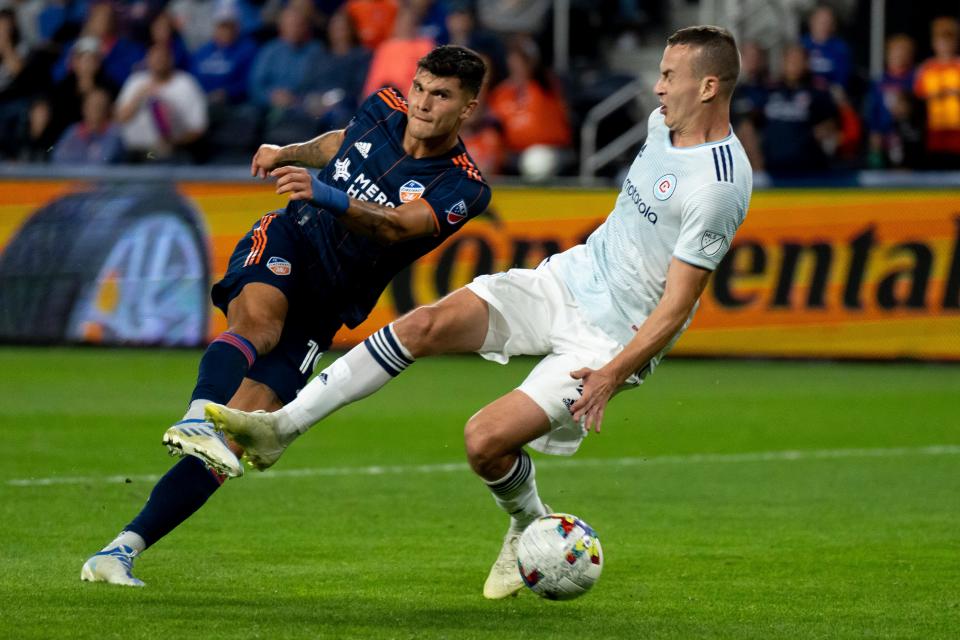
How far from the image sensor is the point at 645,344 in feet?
19.9

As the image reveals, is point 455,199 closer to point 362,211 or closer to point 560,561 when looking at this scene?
point 362,211

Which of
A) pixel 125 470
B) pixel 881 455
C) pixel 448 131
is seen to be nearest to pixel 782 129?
pixel 881 455

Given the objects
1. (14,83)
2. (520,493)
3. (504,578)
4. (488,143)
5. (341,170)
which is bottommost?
(488,143)

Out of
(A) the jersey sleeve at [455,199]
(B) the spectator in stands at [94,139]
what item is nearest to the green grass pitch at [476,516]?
(A) the jersey sleeve at [455,199]

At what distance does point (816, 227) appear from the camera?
51.3 feet

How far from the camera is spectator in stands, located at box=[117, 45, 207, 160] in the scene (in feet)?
59.6

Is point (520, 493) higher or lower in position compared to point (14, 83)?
higher

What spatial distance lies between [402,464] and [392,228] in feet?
13.3

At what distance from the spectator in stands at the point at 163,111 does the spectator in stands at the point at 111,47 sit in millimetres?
1167

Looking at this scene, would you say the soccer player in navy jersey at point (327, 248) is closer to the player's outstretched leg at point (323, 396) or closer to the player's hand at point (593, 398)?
the player's outstretched leg at point (323, 396)

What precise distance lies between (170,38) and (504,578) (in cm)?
1372

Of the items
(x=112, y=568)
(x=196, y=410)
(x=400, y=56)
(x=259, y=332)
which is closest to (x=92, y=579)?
(x=112, y=568)

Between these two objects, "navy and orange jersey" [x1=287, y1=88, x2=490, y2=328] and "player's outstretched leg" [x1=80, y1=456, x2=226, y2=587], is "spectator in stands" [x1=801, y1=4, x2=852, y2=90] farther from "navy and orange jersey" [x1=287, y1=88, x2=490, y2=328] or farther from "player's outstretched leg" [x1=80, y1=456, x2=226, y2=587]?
"player's outstretched leg" [x1=80, y1=456, x2=226, y2=587]

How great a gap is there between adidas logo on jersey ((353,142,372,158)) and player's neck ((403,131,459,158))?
158 mm
